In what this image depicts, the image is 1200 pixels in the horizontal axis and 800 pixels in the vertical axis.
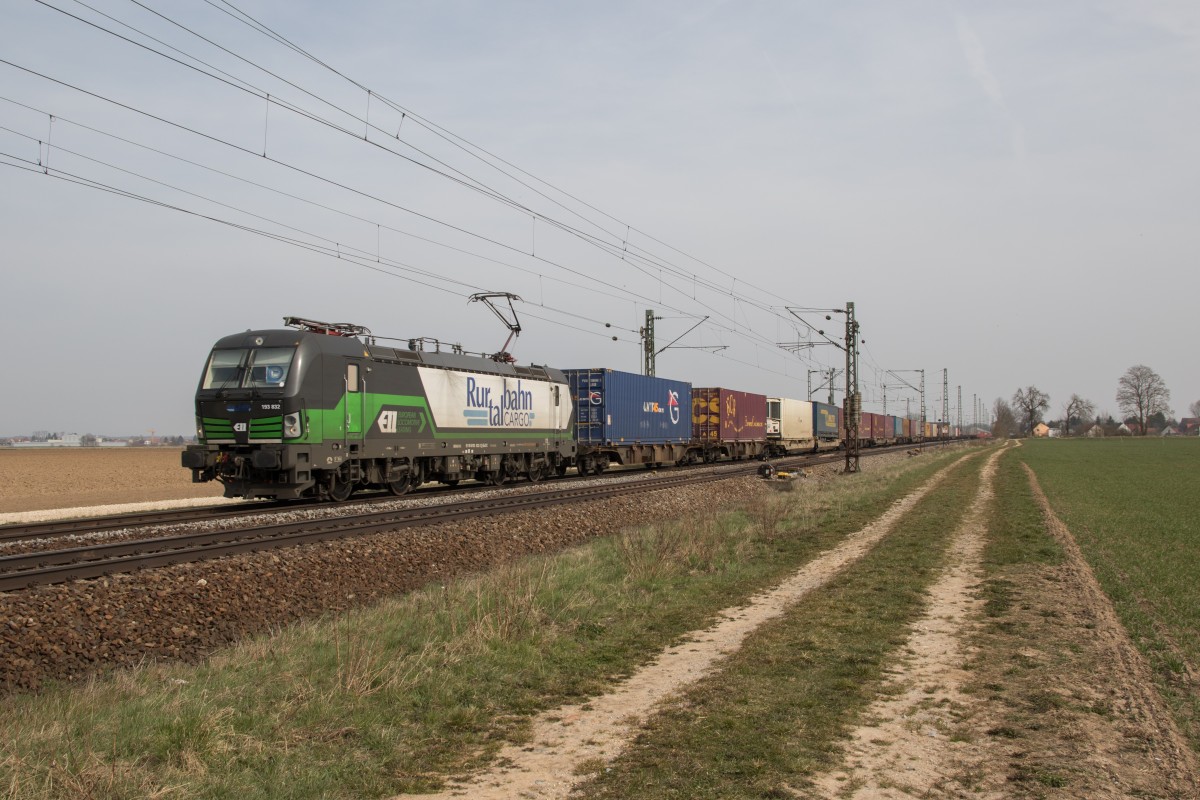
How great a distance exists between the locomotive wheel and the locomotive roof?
2860 millimetres

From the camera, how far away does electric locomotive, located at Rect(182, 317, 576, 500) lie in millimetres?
18047

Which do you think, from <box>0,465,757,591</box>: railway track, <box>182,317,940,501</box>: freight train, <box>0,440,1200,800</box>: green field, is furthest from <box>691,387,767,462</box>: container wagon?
<box>0,440,1200,800</box>: green field

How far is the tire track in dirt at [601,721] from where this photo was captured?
16.7 ft

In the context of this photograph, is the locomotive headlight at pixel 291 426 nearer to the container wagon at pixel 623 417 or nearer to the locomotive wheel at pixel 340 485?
the locomotive wheel at pixel 340 485

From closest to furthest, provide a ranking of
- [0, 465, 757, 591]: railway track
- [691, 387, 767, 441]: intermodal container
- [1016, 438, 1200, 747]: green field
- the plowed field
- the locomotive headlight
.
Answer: [1016, 438, 1200, 747]: green field
[0, 465, 757, 591]: railway track
the locomotive headlight
the plowed field
[691, 387, 767, 441]: intermodal container

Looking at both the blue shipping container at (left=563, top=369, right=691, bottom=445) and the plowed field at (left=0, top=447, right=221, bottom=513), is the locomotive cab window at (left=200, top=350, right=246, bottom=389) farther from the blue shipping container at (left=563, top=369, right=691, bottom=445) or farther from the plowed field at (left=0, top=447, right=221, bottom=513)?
the blue shipping container at (left=563, top=369, right=691, bottom=445)

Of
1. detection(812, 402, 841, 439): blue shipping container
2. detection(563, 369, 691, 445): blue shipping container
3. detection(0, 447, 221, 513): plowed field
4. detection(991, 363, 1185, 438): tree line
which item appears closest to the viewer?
detection(0, 447, 221, 513): plowed field

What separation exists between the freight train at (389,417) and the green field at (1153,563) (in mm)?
15348


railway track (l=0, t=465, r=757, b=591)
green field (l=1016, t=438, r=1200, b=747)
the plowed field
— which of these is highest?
railway track (l=0, t=465, r=757, b=591)

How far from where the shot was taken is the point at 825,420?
62.4m

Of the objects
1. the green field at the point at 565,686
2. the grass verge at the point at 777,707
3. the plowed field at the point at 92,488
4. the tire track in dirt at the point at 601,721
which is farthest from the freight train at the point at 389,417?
the grass verge at the point at 777,707

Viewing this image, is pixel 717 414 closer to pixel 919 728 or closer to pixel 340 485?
pixel 340 485

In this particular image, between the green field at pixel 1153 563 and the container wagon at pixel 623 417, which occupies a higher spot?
the container wagon at pixel 623 417

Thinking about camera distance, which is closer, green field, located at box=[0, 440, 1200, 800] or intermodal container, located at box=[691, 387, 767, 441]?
green field, located at box=[0, 440, 1200, 800]
